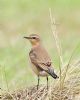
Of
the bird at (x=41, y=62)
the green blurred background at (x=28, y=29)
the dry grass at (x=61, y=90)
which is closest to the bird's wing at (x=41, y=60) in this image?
the bird at (x=41, y=62)

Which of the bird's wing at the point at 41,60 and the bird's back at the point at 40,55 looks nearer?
the bird's wing at the point at 41,60

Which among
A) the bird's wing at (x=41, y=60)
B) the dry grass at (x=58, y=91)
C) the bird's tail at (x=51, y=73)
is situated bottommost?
the dry grass at (x=58, y=91)

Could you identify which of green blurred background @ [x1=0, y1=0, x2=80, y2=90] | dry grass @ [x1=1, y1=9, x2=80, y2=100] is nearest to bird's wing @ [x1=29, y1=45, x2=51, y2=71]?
dry grass @ [x1=1, y1=9, x2=80, y2=100]

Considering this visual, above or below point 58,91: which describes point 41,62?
above

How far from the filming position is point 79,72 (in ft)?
38.9

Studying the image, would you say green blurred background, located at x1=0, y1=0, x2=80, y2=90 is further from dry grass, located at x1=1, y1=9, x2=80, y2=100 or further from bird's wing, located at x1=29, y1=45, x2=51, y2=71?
dry grass, located at x1=1, y1=9, x2=80, y2=100

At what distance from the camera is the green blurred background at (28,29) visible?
1645 cm

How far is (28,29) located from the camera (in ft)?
67.0

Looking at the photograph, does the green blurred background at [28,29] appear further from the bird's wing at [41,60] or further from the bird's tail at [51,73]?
the bird's tail at [51,73]

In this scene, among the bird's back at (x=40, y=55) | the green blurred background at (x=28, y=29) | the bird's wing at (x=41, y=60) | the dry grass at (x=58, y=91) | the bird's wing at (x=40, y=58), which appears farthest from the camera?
the green blurred background at (x=28, y=29)

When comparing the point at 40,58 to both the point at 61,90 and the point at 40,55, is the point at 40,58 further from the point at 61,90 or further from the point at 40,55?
the point at 61,90

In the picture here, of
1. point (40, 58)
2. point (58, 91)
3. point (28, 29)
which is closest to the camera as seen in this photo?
point (58, 91)

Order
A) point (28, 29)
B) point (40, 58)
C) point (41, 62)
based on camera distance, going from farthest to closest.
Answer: point (28, 29), point (40, 58), point (41, 62)

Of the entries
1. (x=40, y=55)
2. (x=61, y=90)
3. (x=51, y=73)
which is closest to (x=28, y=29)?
(x=40, y=55)
